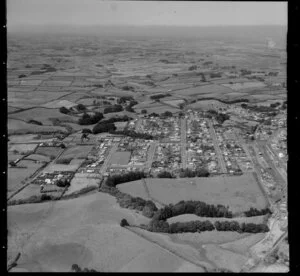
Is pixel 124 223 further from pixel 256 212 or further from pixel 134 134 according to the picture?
pixel 134 134

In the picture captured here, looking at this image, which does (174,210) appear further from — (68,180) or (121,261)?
(68,180)

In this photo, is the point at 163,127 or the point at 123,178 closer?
the point at 123,178

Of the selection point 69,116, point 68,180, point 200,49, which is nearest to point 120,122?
point 69,116

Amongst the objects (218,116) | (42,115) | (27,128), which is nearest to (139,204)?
(27,128)

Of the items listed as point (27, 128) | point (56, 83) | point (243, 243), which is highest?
point (56, 83)

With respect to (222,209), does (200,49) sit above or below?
above

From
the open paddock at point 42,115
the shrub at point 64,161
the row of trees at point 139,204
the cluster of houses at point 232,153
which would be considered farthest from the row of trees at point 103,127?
the row of trees at point 139,204

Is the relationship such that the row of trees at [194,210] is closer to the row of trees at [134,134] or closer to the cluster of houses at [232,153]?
the cluster of houses at [232,153]
